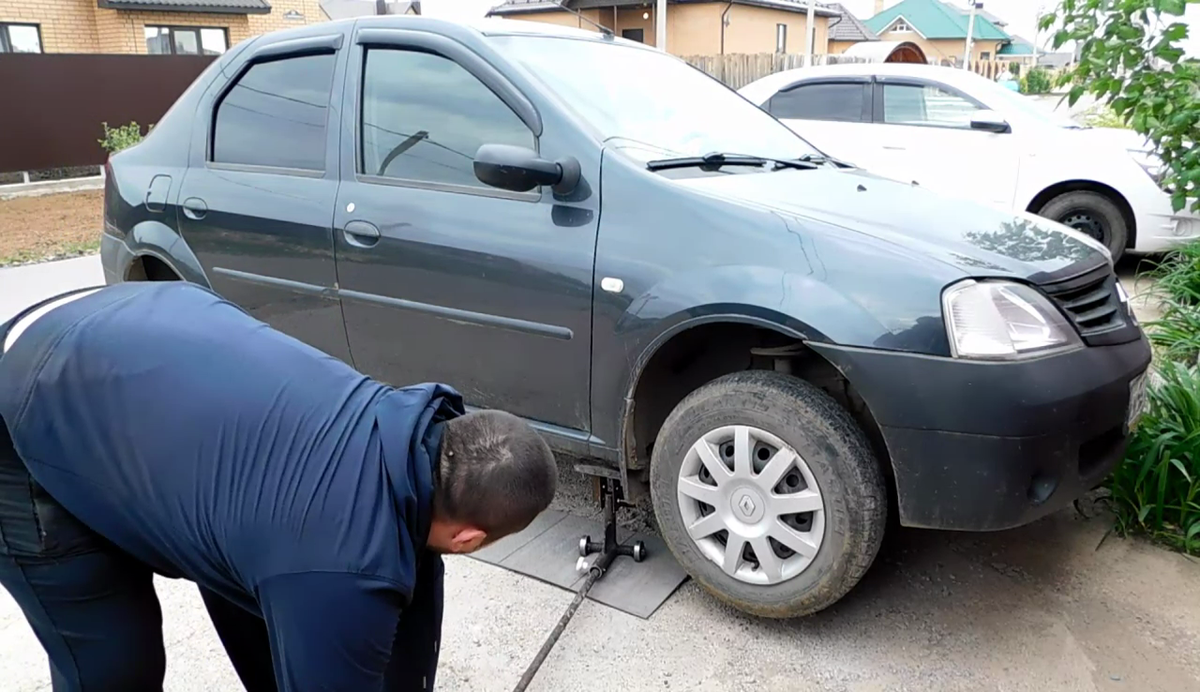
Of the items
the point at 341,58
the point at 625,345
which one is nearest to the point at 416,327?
the point at 625,345

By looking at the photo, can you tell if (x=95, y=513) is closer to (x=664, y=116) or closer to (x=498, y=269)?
(x=498, y=269)

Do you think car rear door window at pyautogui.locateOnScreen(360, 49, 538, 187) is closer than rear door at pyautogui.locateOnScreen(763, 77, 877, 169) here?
Yes

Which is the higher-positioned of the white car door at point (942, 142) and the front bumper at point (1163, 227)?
the white car door at point (942, 142)

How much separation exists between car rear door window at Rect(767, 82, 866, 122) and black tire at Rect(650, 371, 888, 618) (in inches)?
204

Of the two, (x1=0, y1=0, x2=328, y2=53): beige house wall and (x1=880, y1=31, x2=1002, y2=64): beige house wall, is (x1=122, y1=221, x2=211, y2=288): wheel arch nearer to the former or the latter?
(x1=0, y1=0, x2=328, y2=53): beige house wall

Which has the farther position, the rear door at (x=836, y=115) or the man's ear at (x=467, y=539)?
the rear door at (x=836, y=115)

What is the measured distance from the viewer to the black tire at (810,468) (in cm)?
253

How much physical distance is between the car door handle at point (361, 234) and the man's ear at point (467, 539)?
1.93 meters

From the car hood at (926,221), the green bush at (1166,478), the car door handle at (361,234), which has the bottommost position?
the green bush at (1166,478)

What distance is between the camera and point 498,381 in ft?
10.2

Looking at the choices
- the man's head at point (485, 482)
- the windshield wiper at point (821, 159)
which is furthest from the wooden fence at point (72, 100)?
the man's head at point (485, 482)

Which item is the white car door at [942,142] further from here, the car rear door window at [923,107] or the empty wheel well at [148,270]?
the empty wheel well at [148,270]

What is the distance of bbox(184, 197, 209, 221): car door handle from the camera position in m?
3.77

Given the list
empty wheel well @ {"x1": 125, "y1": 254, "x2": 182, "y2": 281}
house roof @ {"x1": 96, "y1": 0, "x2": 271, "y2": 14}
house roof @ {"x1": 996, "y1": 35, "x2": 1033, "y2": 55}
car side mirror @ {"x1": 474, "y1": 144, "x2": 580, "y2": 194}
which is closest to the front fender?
car side mirror @ {"x1": 474, "y1": 144, "x2": 580, "y2": 194}
